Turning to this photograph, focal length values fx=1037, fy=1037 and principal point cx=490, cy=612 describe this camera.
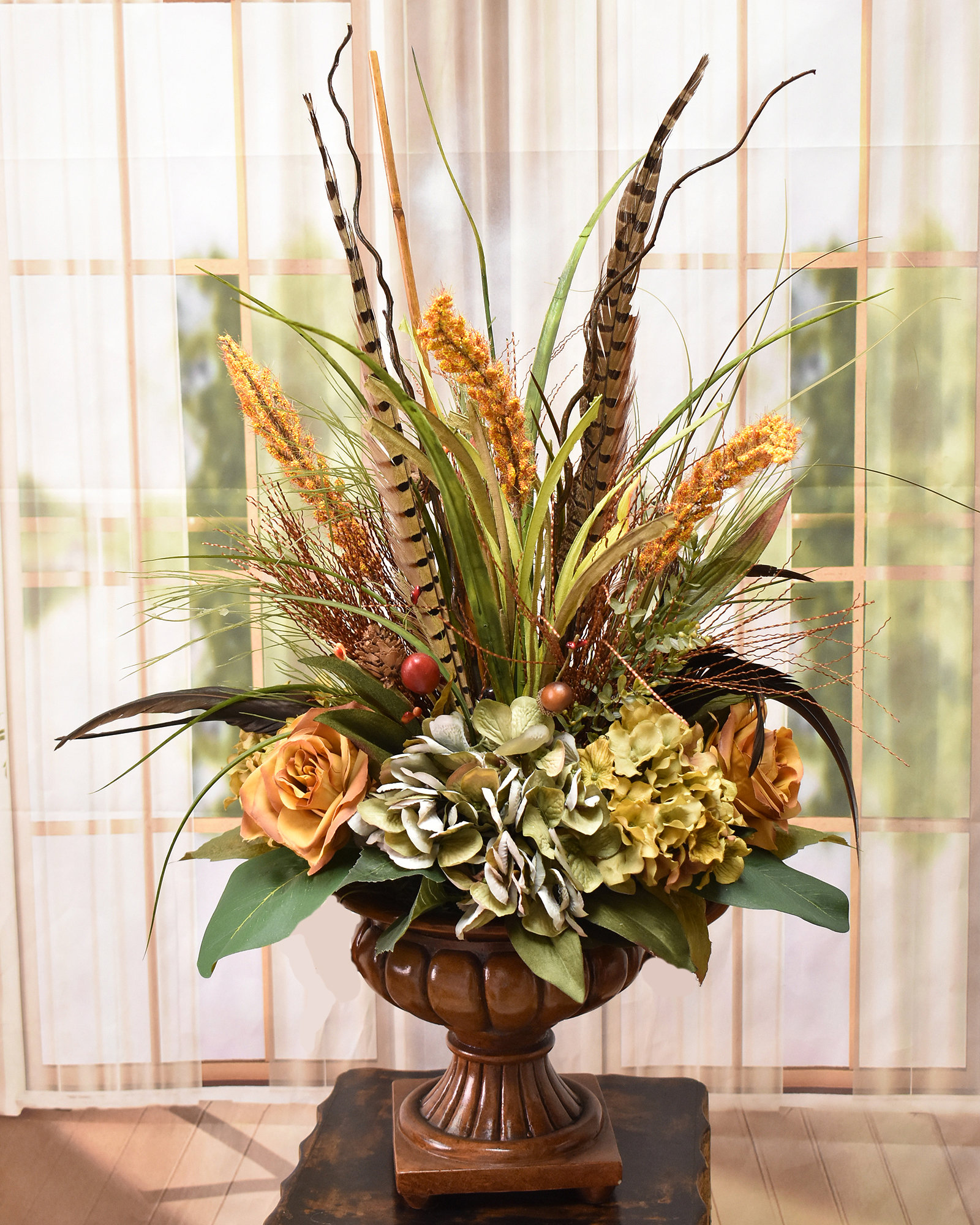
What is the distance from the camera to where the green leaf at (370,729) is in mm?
731

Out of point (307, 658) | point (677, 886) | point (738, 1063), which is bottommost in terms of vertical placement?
point (738, 1063)

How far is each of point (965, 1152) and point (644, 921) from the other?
1341 millimetres

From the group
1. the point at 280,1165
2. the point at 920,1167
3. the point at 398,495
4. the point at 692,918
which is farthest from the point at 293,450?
the point at 920,1167

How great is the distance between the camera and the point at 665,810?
71 centimetres

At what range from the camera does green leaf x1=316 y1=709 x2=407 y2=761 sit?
2.40ft

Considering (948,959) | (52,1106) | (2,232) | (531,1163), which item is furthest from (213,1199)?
(2,232)

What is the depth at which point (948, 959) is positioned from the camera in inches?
66.7

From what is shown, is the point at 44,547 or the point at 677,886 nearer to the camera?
the point at 677,886

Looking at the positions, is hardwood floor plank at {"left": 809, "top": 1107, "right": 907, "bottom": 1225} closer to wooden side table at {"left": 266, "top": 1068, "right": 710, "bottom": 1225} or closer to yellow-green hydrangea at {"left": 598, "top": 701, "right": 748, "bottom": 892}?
wooden side table at {"left": 266, "top": 1068, "right": 710, "bottom": 1225}

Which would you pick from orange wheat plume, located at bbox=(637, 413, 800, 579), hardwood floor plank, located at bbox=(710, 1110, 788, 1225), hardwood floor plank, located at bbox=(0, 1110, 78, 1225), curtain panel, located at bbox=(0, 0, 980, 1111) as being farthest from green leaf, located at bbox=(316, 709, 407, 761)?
hardwood floor plank, located at bbox=(0, 1110, 78, 1225)

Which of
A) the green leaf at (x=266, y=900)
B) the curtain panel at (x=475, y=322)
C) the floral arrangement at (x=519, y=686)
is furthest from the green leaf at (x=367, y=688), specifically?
the curtain panel at (x=475, y=322)

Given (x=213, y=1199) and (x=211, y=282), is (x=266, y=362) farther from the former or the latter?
(x=213, y=1199)

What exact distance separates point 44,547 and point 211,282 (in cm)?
51

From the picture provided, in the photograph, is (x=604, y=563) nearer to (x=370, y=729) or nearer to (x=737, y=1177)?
(x=370, y=729)
